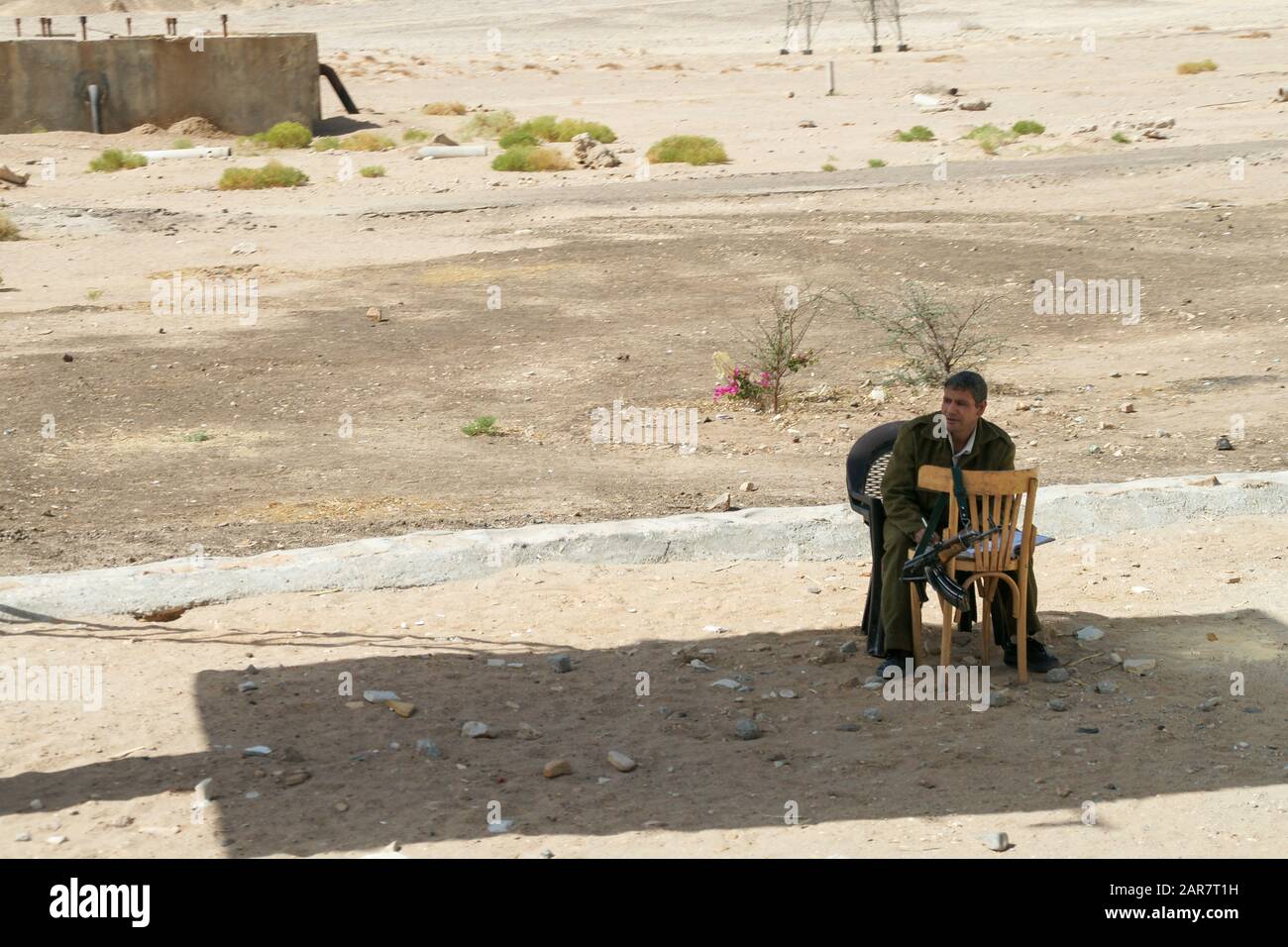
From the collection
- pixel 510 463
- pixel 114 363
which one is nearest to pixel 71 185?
pixel 114 363

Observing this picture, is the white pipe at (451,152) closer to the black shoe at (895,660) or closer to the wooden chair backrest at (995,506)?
the black shoe at (895,660)

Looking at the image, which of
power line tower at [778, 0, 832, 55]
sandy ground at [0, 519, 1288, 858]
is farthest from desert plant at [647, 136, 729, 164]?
power line tower at [778, 0, 832, 55]

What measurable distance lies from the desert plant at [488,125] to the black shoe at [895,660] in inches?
1040

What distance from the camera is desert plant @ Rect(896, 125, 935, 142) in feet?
91.8

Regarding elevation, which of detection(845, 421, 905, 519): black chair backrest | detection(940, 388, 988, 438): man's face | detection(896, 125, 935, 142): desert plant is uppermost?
detection(896, 125, 935, 142): desert plant

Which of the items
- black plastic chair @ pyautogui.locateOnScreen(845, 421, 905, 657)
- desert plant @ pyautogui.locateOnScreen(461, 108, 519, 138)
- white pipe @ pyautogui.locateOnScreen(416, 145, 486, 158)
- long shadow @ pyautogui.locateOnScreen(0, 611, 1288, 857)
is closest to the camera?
long shadow @ pyautogui.locateOnScreen(0, 611, 1288, 857)

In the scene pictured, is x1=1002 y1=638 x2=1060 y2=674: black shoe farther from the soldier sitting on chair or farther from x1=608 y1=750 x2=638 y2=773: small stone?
x1=608 y1=750 x2=638 y2=773: small stone

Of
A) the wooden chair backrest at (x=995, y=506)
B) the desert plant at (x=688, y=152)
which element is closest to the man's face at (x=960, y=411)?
the wooden chair backrest at (x=995, y=506)

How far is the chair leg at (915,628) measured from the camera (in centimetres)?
598

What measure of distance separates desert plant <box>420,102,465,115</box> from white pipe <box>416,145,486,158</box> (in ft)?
24.8

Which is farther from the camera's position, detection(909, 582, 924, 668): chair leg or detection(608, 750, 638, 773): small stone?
detection(909, 582, 924, 668): chair leg

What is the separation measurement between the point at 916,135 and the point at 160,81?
15.9 m

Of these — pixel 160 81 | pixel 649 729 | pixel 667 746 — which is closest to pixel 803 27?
pixel 160 81

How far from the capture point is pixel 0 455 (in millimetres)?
10344
